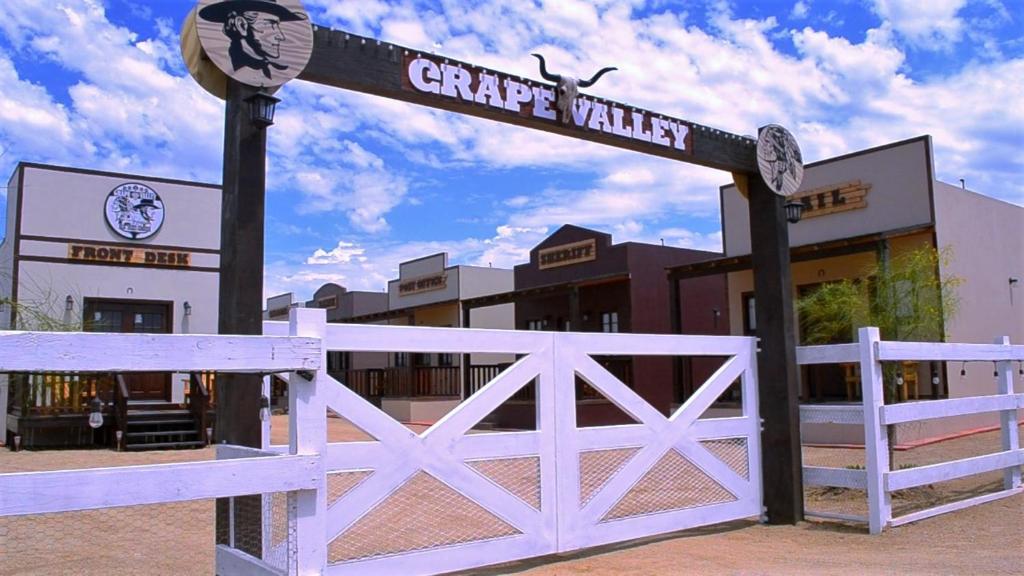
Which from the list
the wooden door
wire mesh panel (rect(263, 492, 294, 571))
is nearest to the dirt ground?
wire mesh panel (rect(263, 492, 294, 571))

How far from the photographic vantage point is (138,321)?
18.5m

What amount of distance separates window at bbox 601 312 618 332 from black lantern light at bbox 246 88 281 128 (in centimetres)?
1860

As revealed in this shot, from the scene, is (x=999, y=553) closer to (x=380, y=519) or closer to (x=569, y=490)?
(x=569, y=490)

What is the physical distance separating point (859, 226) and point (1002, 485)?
836 centimetres

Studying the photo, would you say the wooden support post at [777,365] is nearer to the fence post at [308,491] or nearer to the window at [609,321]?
the fence post at [308,491]

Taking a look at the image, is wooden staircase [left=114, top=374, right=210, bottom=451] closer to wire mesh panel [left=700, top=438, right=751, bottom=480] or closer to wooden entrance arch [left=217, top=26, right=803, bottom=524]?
wire mesh panel [left=700, top=438, right=751, bottom=480]

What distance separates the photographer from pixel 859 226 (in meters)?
17.7

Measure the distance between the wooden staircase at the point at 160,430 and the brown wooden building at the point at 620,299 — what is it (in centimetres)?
859

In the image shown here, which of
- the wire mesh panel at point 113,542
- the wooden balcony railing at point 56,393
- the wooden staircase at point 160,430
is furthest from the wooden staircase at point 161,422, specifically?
the wire mesh panel at point 113,542

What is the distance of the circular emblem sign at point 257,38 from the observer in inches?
194

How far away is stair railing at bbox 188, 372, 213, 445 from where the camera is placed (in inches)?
640

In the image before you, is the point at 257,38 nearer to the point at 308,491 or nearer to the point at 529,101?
the point at 529,101

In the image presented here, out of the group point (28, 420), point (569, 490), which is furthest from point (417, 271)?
point (569, 490)

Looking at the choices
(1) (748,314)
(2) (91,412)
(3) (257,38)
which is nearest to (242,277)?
(3) (257,38)
